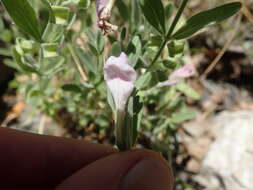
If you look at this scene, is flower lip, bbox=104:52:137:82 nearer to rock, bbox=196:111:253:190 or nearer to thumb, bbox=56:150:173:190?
thumb, bbox=56:150:173:190

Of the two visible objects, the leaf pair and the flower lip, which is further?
the leaf pair

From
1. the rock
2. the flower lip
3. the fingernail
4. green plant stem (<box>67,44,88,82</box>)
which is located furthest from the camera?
the rock

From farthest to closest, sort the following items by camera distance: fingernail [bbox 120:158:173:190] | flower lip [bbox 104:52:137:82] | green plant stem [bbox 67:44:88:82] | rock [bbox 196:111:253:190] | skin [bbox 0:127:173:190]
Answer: rock [bbox 196:111:253:190] → green plant stem [bbox 67:44:88:82] → skin [bbox 0:127:173:190] → fingernail [bbox 120:158:173:190] → flower lip [bbox 104:52:137:82]

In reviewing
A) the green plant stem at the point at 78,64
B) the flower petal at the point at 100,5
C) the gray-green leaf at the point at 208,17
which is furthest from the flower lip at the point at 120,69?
the green plant stem at the point at 78,64

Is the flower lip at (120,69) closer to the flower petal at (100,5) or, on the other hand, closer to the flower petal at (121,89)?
the flower petal at (121,89)

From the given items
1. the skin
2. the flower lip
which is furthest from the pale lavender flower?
the skin

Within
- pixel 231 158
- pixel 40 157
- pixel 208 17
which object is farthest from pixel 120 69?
pixel 231 158

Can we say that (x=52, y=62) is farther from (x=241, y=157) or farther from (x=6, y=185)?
(x=241, y=157)
